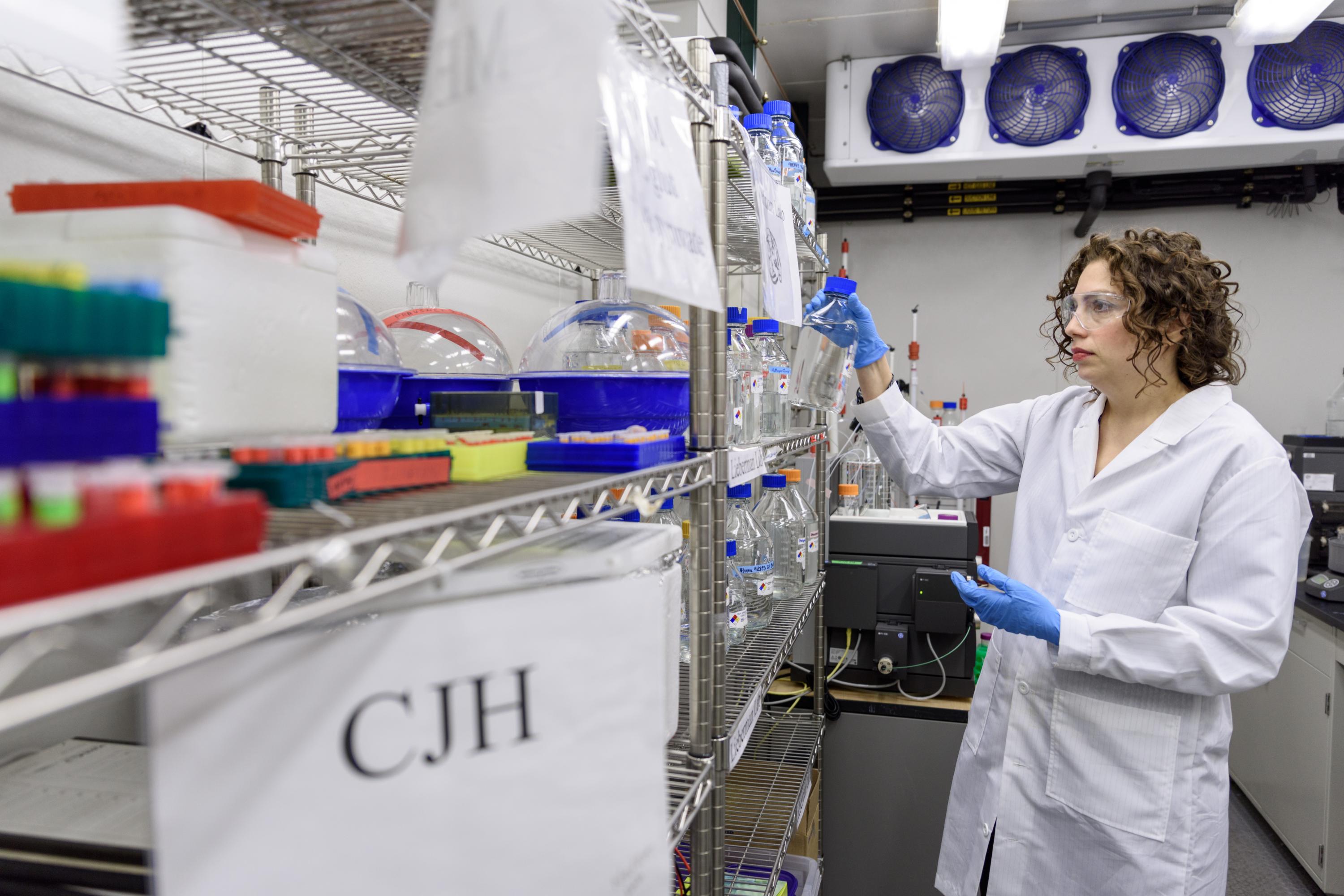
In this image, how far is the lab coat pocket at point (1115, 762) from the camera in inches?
61.8

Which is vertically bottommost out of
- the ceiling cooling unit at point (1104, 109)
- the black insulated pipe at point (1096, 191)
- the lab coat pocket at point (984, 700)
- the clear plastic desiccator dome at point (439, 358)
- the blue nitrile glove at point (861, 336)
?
the lab coat pocket at point (984, 700)

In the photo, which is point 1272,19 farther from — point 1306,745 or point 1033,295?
point 1306,745

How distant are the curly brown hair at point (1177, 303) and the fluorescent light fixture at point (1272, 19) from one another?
1603mm

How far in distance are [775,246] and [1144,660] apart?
1.04 metres

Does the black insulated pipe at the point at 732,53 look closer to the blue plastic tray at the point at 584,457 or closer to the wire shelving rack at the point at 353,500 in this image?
the wire shelving rack at the point at 353,500

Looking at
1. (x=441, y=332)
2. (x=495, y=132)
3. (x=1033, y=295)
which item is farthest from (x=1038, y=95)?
(x=495, y=132)

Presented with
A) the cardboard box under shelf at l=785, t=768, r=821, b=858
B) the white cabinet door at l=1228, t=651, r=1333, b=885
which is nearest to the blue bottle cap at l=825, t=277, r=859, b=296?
the cardboard box under shelf at l=785, t=768, r=821, b=858

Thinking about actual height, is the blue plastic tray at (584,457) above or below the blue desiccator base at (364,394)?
below

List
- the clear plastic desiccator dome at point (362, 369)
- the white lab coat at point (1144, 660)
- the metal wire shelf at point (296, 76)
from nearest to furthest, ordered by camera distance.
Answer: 1. the metal wire shelf at point (296, 76)
2. the clear plastic desiccator dome at point (362, 369)
3. the white lab coat at point (1144, 660)

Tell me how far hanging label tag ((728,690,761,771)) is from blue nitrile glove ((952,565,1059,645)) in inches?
20.8

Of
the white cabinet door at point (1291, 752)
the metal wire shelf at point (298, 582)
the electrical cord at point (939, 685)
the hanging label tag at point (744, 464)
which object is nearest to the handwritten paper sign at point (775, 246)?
the hanging label tag at point (744, 464)

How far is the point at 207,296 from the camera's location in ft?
1.71

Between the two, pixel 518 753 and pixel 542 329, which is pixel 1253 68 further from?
pixel 518 753

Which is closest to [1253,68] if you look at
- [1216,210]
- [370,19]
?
[1216,210]
